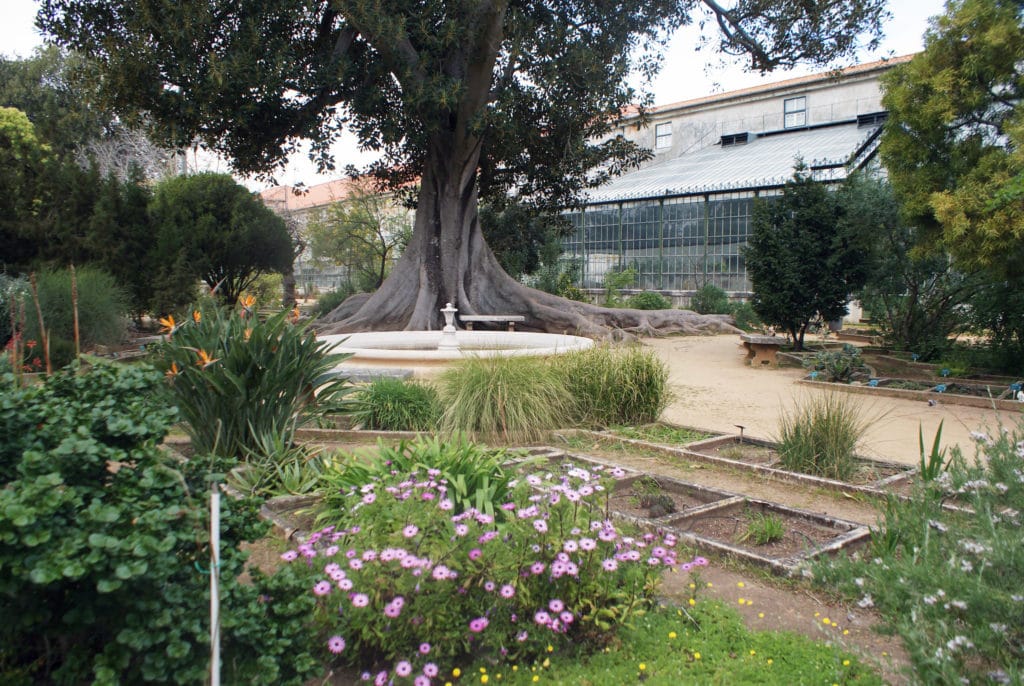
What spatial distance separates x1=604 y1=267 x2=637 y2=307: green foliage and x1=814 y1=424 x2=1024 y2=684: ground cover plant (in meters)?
16.5

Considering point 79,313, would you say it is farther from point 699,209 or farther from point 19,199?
point 699,209

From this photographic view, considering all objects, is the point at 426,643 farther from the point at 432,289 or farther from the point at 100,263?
the point at 100,263

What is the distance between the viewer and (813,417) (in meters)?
5.20

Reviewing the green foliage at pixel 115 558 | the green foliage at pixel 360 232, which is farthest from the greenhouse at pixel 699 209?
the green foliage at pixel 115 558

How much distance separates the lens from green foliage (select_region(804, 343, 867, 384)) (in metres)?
9.46

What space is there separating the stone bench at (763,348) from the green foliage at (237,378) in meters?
8.13

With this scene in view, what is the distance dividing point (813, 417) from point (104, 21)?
473 inches

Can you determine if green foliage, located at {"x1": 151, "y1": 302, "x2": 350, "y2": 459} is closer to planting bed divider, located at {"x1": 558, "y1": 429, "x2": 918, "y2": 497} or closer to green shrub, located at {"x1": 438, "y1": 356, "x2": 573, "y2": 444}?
green shrub, located at {"x1": 438, "y1": 356, "x2": 573, "y2": 444}

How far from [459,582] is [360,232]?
2494 centimetres

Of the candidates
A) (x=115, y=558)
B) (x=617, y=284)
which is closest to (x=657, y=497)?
(x=115, y=558)

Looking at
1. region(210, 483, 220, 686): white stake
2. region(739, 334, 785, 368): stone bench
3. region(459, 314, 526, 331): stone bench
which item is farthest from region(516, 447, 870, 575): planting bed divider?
region(459, 314, 526, 331): stone bench

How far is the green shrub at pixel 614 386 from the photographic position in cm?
647

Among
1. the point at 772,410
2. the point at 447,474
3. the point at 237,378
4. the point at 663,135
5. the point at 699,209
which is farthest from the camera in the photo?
the point at 663,135

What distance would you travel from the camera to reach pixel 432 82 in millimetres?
11812
